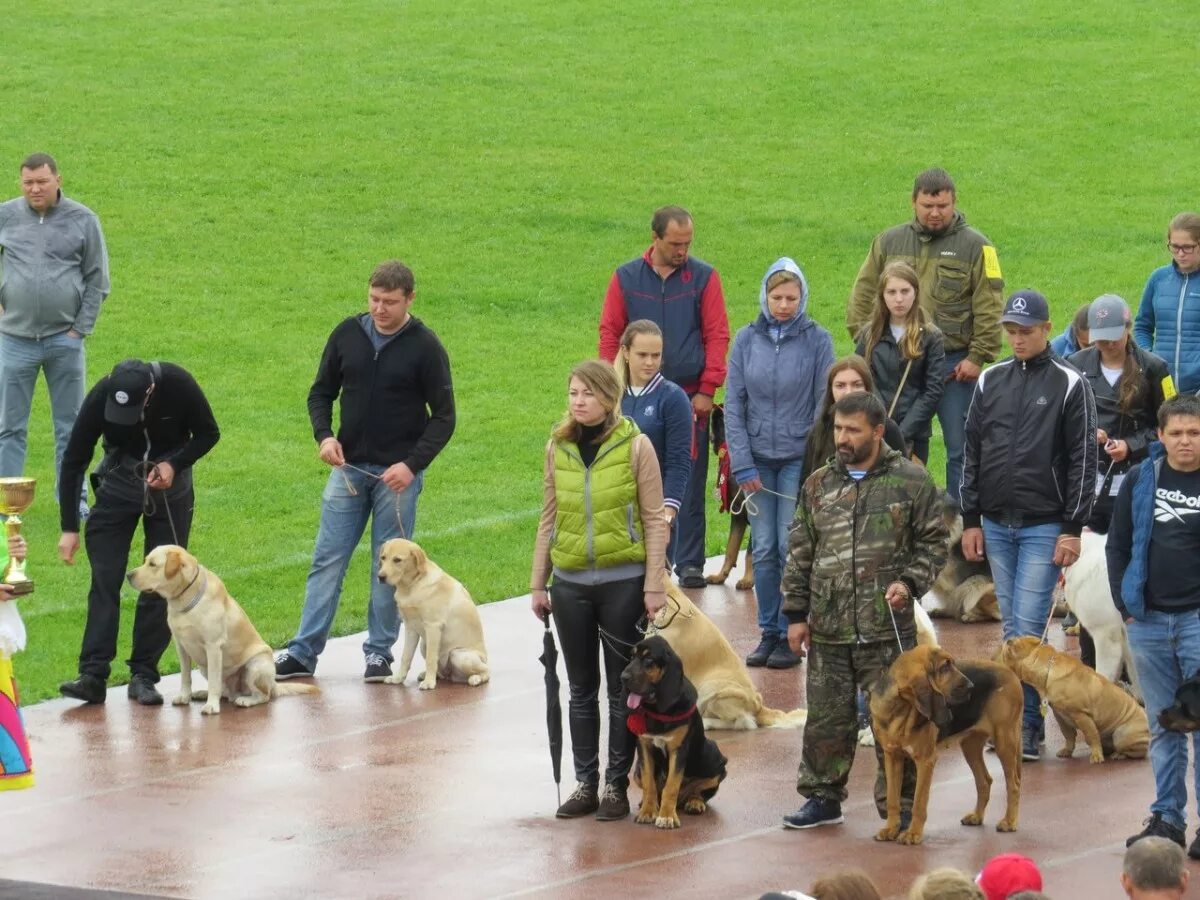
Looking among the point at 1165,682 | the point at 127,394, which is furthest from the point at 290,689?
the point at 1165,682

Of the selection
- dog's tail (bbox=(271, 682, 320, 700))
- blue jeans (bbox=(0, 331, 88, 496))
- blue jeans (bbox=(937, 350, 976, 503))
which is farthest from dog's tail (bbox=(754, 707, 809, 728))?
blue jeans (bbox=(0, 331, 88, 496))

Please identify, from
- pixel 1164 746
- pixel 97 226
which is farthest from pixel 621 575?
pixel 97 226

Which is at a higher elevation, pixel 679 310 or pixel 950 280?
pixel 950 280

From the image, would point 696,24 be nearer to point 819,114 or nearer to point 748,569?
point 819,114

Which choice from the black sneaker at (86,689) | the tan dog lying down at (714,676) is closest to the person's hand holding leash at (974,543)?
the tan dog lying down at (714,676)

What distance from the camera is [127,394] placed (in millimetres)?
11148

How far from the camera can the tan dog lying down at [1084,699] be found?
380 inches

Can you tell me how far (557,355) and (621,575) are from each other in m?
13.4

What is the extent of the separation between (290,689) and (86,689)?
109 centimetres

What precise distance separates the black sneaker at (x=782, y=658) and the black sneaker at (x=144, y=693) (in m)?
3.39

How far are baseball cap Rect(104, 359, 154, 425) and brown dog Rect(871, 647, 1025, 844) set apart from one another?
451 cm

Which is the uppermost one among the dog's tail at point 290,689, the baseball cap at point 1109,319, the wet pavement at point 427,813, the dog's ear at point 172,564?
the baseball cap at point 1109,319

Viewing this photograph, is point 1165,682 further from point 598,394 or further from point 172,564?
point 172,564

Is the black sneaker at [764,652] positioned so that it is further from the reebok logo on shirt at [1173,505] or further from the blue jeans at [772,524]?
the reebok logo on shirt at [1173,505]
